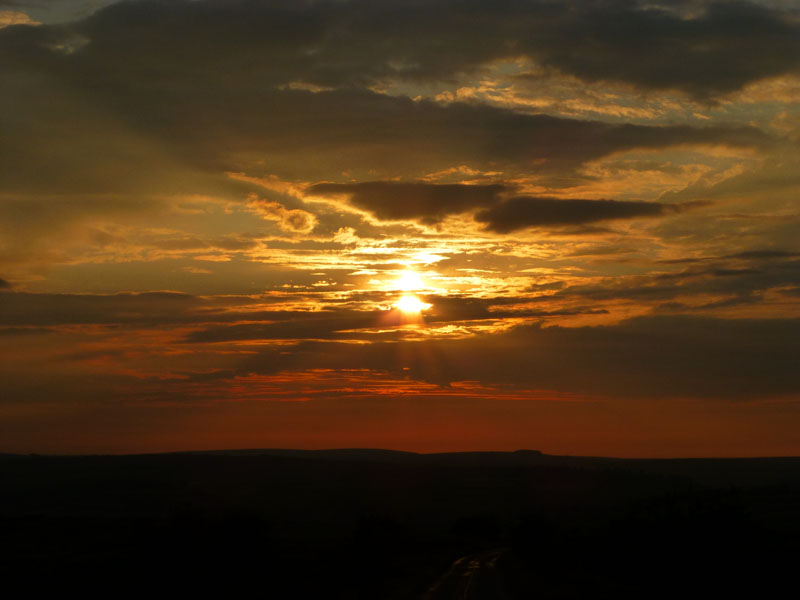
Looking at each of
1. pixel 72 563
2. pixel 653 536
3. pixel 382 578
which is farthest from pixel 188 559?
pixel 653 536

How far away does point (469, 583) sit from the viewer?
3688 cm

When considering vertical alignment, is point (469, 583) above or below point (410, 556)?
below

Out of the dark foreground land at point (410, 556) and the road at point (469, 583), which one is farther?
the dark foreground land at point (410, 556)

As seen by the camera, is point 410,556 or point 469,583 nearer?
point 469,583

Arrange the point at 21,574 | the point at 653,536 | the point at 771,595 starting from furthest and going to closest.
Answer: the point at 653,536, the point at 21,574, the point at 771,595

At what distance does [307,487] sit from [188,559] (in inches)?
5287

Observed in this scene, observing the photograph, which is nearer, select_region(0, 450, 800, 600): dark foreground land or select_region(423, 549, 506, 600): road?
select_region(423, 549, 506, 600): road

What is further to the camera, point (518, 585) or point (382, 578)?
point (382, 578)

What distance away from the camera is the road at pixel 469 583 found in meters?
31.8

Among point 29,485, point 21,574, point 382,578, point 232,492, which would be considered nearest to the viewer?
point 382,578

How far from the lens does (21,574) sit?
4481 cm

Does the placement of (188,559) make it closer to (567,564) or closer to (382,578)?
(382,578)

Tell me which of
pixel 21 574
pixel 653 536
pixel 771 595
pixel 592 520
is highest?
pixel 592 520

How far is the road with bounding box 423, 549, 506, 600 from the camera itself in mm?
31844
